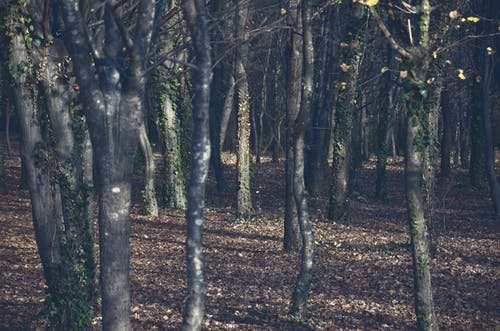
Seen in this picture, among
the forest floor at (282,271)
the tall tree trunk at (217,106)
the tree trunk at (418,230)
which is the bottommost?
the forest floor at (282,271)

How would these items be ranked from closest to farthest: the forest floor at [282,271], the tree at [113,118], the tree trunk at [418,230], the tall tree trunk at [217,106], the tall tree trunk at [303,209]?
the tree at [113,118] → the tree trunk at [418,230] → the tall tree trunk at [303,209] → the forest floor at [282,271] → the tall tree trunk at [217,106]

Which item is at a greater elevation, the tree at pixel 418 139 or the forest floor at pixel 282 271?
the tree at pixel 418 139

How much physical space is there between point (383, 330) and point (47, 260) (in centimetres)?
520

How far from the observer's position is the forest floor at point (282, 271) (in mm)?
10922

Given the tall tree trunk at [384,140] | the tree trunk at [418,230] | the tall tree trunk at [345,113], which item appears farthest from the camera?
the tall tree trunk at [384,140]

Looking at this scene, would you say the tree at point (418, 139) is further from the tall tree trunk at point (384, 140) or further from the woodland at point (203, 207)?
the tall tree trunk at point (384, 140)

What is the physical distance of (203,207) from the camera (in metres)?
7.41

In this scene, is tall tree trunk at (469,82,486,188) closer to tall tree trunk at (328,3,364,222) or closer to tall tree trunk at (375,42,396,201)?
tall tree trunk at (375,42,396,201)

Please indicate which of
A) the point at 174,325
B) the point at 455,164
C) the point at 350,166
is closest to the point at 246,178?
the point at 350,166

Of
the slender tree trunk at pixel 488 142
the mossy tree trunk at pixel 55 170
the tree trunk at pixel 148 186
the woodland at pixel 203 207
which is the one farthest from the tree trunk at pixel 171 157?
the mossy tree trunk at pixel 55 170

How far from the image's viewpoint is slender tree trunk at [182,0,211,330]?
7.37 metres

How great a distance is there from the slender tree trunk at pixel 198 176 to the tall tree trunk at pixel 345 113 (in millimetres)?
11522

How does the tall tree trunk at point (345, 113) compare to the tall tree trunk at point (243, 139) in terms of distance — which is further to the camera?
the tall tree trunk at point (243, 139)

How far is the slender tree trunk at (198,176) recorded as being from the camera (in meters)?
7.37
